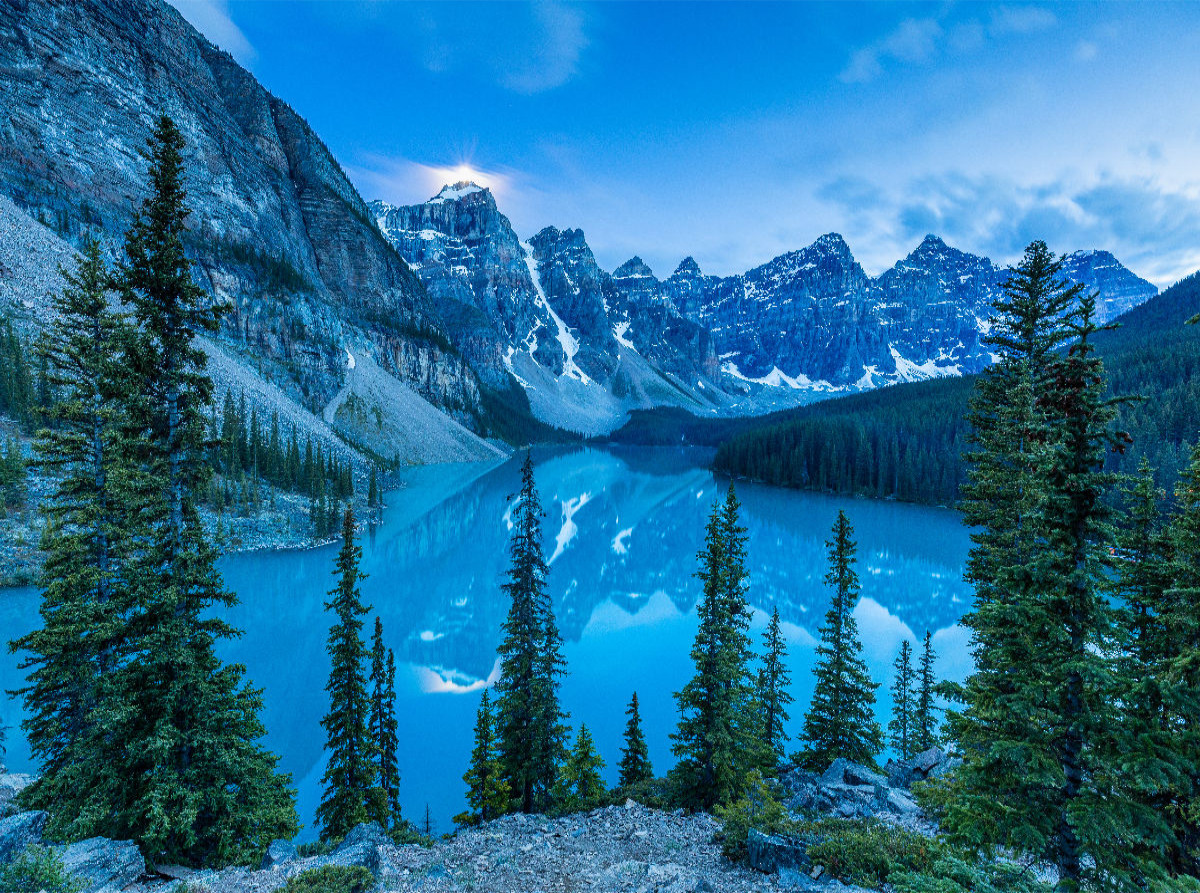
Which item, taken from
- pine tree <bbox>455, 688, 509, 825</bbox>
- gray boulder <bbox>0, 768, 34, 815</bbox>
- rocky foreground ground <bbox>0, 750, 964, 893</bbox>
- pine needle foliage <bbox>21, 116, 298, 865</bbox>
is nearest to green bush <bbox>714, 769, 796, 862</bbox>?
rocky foreground ground <bbox>0, 750, 964, 893</bbox>

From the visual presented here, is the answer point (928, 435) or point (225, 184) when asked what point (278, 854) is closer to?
point (928, 435)

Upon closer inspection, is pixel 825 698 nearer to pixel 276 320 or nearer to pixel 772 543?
pixel 772 543

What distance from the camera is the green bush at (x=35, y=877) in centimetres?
691

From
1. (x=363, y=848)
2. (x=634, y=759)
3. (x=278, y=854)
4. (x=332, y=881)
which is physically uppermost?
(x=332, y=881)

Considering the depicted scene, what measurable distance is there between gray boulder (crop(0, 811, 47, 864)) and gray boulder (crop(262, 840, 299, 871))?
342cm

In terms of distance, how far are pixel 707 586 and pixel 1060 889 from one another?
986 cm

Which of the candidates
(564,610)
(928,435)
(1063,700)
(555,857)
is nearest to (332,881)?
(555,857)

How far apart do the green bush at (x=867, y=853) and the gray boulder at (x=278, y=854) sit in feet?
31.5

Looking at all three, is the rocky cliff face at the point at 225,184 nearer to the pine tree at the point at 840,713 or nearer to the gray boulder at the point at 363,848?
the gray boulder at the point at 363,848

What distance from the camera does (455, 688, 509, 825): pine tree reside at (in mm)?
15508

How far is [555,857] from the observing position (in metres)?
10.6

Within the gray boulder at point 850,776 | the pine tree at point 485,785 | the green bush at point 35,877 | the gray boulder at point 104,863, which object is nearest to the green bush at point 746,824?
the gray boulder at point 850,776

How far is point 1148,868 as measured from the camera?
4883 millimetres

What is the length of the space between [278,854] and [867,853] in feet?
35.1
